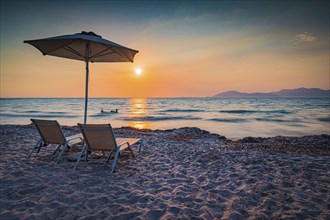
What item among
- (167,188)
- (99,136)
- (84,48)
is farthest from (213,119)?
(167,188)

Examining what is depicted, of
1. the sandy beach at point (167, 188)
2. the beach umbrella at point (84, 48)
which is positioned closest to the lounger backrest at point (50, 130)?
the sandy beach at point (167, 188)

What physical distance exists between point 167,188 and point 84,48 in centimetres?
418

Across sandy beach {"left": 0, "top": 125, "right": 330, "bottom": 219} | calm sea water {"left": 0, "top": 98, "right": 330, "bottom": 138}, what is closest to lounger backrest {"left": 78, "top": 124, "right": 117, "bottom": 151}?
sandy beach {"left": 0, "top": 125, "right": 330, "bottom": 219}

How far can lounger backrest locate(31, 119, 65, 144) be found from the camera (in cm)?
424

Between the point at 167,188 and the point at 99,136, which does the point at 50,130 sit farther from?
the point at 167,188

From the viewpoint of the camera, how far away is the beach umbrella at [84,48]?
12.7ft

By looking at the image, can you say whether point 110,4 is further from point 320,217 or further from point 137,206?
point 320,217

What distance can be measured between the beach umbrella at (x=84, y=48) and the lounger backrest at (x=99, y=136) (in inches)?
36.1

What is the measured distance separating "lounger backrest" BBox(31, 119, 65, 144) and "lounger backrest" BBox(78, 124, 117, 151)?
2.98 ft

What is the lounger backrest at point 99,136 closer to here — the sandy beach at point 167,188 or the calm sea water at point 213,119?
the sandy beach at point 167,188

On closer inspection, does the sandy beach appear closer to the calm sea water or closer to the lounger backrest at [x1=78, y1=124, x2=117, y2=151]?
the lounger backrest at [x1=78, y1=124, x2=117, y2=151]

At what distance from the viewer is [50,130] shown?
171 inches

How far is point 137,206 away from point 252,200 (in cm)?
179

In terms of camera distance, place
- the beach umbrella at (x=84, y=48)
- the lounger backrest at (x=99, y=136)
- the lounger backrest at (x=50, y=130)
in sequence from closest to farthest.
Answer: the lounger backrest at (x=99, y=136) < the beach umbrella at (x=84, y=48) < the lounger backrest at (x=50, y=130)
